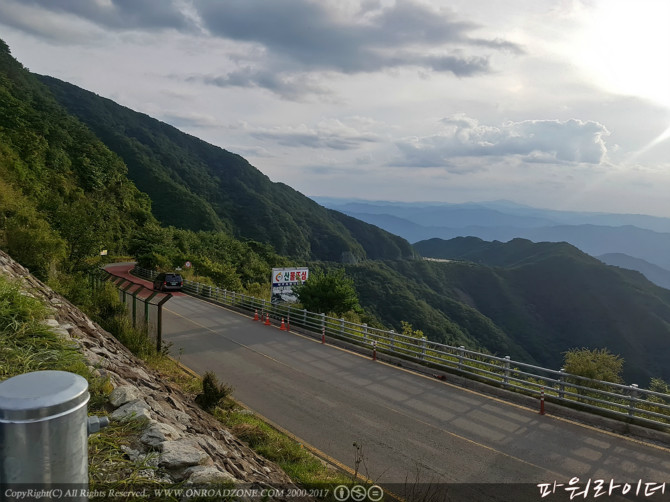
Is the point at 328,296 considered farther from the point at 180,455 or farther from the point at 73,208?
the point at 180,455

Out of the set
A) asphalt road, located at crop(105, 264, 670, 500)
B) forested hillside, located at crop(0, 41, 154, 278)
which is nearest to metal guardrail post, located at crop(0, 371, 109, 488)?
asphalt road, located at crop(105, 264, 670, 500)

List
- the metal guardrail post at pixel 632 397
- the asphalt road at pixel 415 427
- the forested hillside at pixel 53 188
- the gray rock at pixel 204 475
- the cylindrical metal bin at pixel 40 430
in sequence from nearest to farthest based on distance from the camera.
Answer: the cylindrical metal bin at pixel 40 430 → the gray rock at pixel 204 475 → the asphalt road at pixel 415 427 → the metal guardrail post at pixel 632 397 → the forested hillside at pixel 53 188

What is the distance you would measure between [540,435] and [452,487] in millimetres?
3334

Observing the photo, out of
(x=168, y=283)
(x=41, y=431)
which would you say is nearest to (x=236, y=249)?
(x=168, y=283)

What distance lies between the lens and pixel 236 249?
7738 cm

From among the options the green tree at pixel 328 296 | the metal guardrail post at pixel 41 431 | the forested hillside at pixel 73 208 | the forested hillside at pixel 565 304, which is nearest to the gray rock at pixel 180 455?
the metal guardrail post at pixel 41 431

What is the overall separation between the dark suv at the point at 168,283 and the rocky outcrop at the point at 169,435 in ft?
90.2

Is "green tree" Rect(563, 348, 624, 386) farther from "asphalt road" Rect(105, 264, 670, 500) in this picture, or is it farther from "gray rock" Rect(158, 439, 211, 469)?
"gray rock" Rect(158, 439, 211, 469)

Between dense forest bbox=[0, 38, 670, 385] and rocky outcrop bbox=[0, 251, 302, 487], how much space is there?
31.8ft

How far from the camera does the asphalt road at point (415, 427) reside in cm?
754

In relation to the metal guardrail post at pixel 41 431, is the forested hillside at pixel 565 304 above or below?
below

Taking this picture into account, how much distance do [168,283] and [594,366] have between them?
30911 mm

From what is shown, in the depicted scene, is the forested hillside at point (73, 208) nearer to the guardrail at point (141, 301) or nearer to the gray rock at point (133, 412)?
the guardrail at point (141, 301)

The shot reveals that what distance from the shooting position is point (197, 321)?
21781 millimetres
